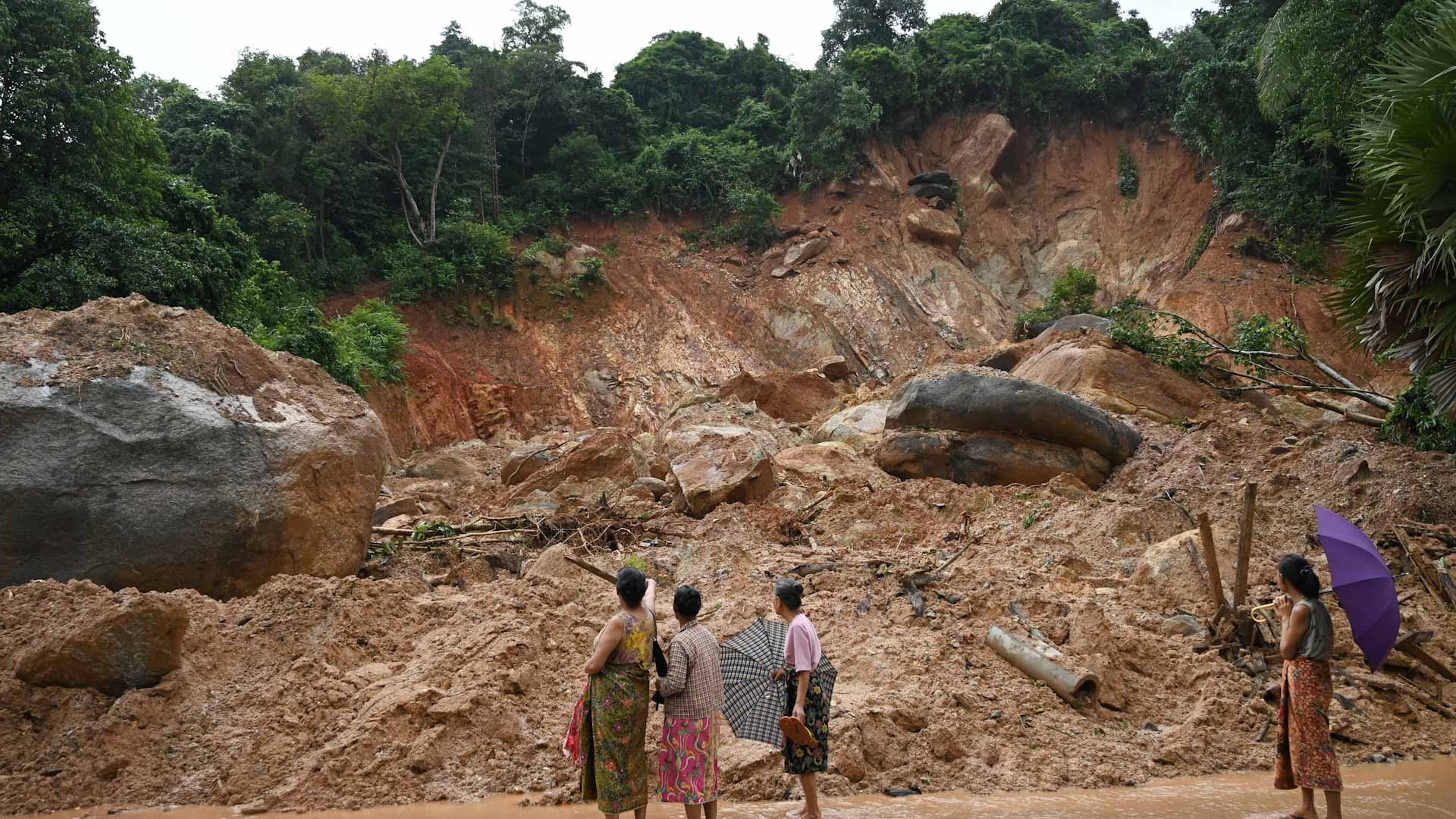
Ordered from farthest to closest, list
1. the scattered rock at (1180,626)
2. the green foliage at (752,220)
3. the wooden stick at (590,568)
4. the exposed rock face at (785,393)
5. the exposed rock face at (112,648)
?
the green foliage at (752,220), the exposed rock face at (785,393), the wooden stick at (590,568), the scattered rock at (1180,626), the exposed rock face at (112,648)

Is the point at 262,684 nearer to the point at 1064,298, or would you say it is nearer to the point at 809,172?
the point at 1064,298

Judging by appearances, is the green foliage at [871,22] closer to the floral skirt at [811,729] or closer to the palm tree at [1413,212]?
the palm tree at [1413,212]

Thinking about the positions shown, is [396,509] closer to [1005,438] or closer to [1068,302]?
[1005,438]

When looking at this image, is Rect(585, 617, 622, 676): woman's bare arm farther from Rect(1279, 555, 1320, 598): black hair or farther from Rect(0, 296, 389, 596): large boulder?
Rect(0, 296, 389, 596): large boulder

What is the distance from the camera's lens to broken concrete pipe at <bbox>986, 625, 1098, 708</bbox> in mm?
5633

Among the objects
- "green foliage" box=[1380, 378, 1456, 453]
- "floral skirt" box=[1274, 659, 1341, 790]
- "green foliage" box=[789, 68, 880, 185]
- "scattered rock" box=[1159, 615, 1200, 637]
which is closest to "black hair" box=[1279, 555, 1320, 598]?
"floral skirt" box=[1274, 659, 1341, 790]

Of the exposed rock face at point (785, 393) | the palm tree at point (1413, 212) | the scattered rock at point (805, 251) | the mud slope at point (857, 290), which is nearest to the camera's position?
the palm tree at point (1413, 212)

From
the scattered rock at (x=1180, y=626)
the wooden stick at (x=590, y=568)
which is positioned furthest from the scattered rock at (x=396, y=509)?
the scattered rock at (x=1180, y=626)

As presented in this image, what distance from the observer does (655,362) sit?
26.5 meters

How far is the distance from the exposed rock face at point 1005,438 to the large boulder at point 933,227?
19.3 metres

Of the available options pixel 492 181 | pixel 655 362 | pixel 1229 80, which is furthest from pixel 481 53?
pixel 1229 80

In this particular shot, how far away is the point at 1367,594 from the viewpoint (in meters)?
4.10

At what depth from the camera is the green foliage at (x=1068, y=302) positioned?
74.9 feet

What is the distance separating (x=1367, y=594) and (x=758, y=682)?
282 centimetres
